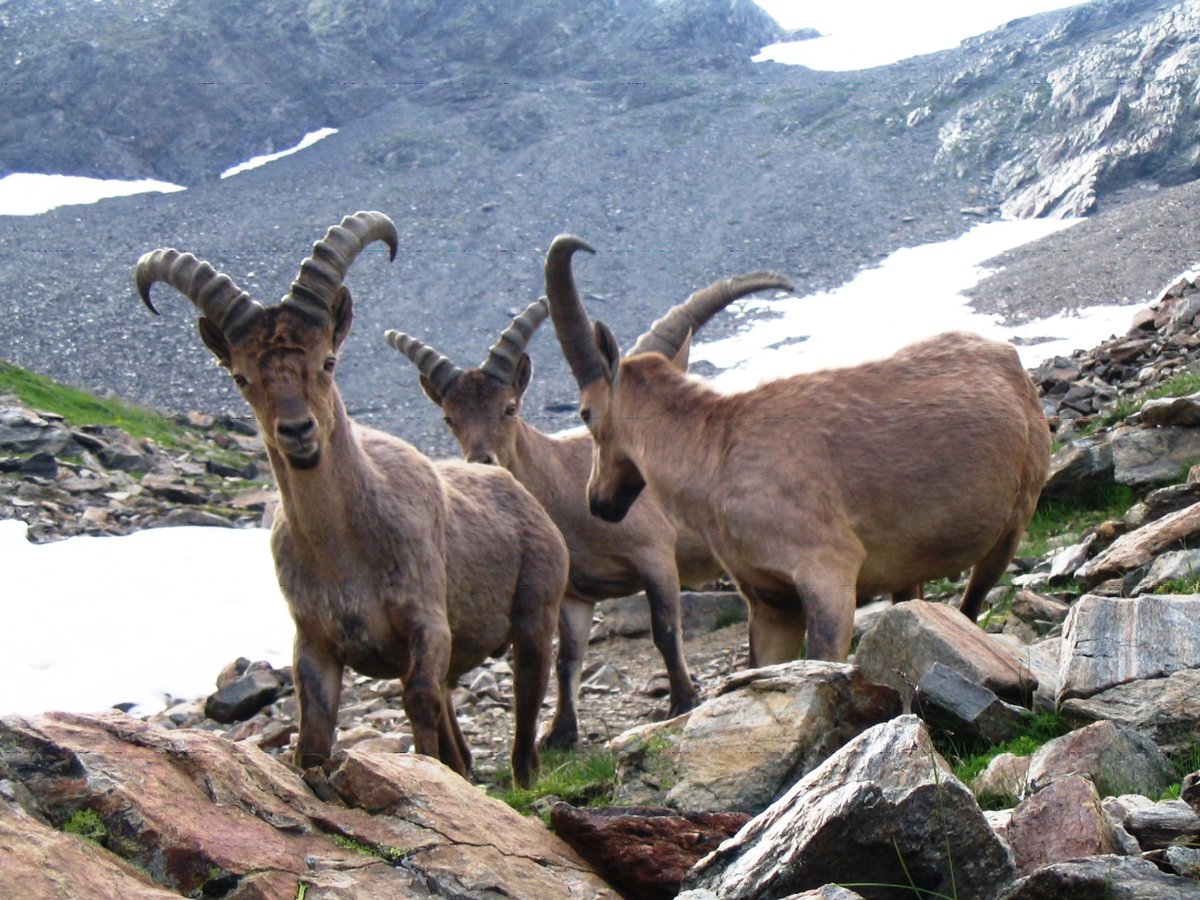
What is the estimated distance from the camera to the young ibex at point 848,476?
29.4ft

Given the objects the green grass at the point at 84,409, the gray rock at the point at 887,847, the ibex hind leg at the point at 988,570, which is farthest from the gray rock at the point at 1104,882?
the green grass at the point at 84,409

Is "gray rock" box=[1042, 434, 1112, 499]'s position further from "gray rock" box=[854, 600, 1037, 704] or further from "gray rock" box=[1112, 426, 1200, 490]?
"gray rock" box=[854, 600, 1037, 704]

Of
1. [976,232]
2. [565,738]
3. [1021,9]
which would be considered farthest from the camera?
[1021,9]

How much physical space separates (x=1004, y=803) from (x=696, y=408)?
15.6 feet

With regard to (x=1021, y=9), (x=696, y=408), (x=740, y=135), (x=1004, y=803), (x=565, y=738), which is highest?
(x=1021, y=9)

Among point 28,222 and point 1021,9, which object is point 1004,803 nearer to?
point 28,222

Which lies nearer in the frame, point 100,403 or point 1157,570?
point 1157,570

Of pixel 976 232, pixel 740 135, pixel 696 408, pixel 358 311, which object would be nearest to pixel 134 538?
pixel 696 408

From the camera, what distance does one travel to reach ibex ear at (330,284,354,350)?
848cm

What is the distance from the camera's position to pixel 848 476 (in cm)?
916

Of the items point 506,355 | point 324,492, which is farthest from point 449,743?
Result: point 506,355

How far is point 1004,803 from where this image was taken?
5668 mm

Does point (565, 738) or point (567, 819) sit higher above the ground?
point (567, 819)

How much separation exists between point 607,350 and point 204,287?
3.28 m
